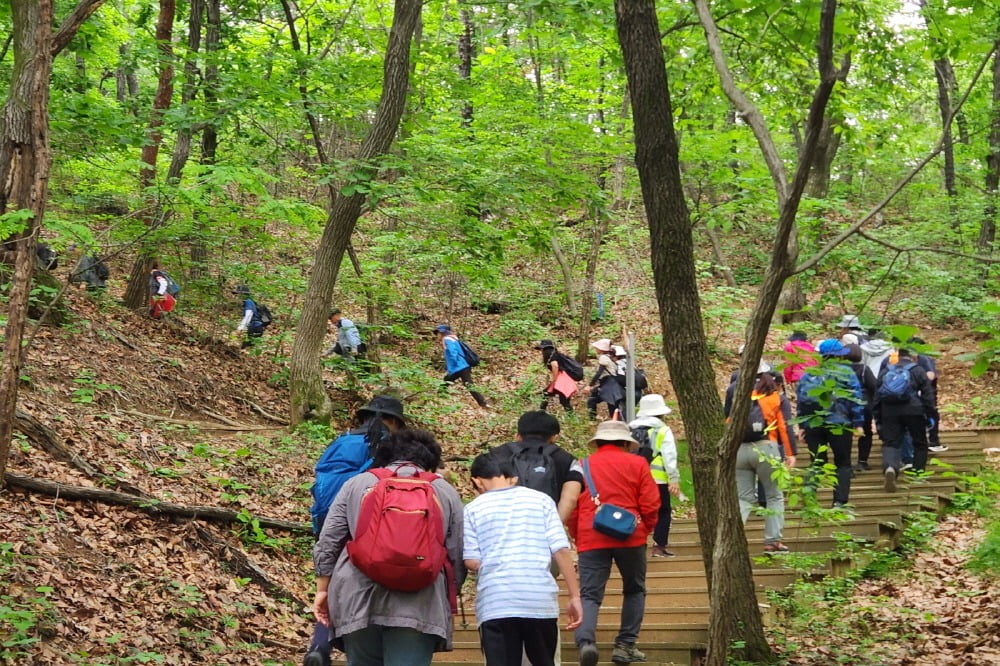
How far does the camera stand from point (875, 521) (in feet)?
31.4

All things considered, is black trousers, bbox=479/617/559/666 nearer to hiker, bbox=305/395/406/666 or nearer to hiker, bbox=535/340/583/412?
hiker, bbox=305/395/406/666

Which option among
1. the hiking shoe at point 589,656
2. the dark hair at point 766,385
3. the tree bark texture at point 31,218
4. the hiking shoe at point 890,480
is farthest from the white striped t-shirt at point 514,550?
the hiking shoe at point 890,480

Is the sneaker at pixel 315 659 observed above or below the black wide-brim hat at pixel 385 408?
below

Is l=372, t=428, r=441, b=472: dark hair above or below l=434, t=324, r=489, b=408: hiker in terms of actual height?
below

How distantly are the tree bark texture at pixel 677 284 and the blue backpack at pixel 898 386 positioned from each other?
599cm

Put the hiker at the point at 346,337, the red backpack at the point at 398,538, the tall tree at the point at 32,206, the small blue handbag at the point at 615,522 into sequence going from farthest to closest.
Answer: the hiker at the point at 346,337
the tall tree at the point at 32,206
the small blue handbag at the point at 615,522
the red backpack at the point at 398,538

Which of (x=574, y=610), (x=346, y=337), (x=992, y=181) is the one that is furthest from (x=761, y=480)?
(x=992, y=181)

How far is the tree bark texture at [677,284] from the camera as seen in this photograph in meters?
6.41

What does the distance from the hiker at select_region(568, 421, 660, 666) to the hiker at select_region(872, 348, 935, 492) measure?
6181mm

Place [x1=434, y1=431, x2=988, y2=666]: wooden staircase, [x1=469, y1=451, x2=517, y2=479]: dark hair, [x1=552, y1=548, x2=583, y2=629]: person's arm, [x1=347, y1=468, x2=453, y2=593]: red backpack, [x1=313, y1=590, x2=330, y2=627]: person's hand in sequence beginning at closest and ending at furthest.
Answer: [x1=347, y1=468, x2=453, y2=593]: red backpack, [x1=313, y1=590, x2=330, y2=627]: person's hand, [x1=552, y1=548, x2=583, y2=629]: person's arm, [x1=469, y1=451, x2=517, y2=479]: dark hair, [x1=434, y1=431, x2=988, y2=666]: wooden staircase

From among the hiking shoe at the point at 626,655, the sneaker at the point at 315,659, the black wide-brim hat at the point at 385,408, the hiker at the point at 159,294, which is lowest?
the hiking shoe at the point at 626,655

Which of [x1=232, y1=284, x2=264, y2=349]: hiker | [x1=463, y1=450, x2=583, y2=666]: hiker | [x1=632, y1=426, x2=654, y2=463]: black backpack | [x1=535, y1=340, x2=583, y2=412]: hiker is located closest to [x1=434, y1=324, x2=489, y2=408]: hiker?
[x1=535, y1=340, x2=583, y2=412]: hiker

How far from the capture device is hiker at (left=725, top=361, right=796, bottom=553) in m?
9.24

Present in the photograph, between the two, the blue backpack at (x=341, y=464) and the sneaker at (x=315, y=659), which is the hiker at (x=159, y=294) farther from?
the sneaker at (x=315, y=659)
